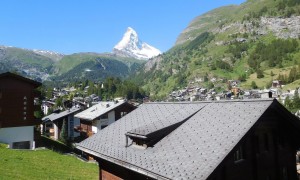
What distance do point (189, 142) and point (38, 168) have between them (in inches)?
638

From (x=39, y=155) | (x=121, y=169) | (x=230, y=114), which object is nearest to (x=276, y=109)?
(x=230, y=114)

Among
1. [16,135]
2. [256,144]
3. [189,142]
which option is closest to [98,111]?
[16,135]

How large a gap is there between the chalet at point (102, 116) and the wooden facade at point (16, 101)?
696 inches

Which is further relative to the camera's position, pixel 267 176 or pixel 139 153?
pixel 267 176

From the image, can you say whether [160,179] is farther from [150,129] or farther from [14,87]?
[14,87]

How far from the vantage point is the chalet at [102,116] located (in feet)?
192

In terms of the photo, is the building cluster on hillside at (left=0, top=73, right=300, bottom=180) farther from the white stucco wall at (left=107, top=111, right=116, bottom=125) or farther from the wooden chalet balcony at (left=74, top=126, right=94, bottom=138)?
the wooden chalet balcony at (left=74, top=126, right=94, bottom=138)

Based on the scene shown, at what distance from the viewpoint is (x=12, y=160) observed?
995 inches

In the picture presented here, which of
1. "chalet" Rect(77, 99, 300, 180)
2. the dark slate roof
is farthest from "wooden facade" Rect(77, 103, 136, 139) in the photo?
the dark slate roof

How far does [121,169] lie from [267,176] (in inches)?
281

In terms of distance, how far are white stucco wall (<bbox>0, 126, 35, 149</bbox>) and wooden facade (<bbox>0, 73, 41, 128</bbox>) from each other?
531 mm

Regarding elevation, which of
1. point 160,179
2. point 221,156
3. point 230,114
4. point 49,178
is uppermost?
point 230,114

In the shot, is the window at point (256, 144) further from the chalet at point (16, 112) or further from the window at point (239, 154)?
the chalet at point (16, 112)

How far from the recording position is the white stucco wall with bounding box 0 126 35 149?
1480 inches
